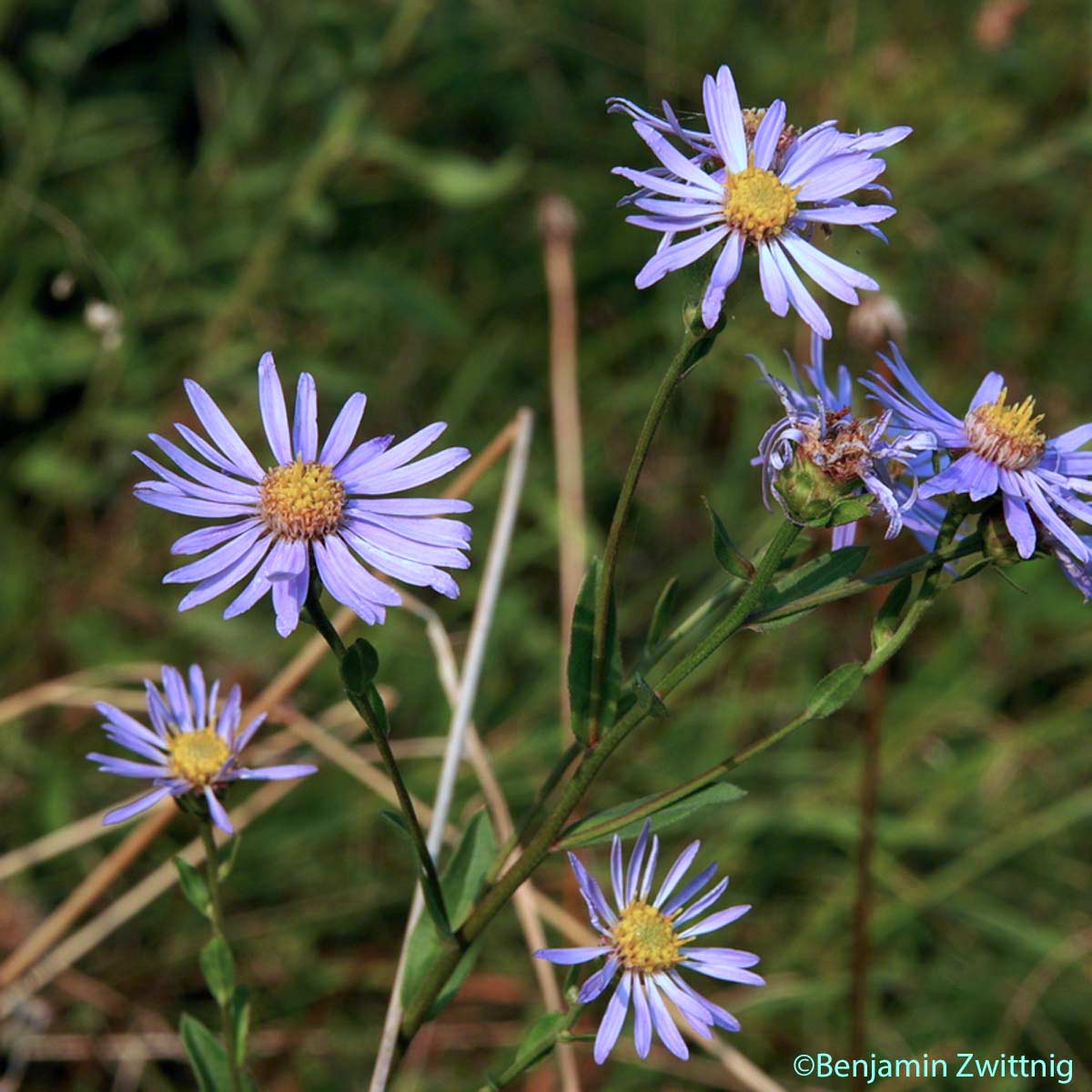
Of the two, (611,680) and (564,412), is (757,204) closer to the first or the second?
(611,680)

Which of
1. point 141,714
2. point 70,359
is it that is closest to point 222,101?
point 70,359

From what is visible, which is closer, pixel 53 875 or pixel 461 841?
pixel 461 841

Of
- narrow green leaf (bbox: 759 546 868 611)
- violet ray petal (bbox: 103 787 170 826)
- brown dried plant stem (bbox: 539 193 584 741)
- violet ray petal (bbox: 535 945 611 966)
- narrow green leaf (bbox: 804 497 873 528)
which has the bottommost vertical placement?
violet ray petal (bbox: 535 945 611 966)

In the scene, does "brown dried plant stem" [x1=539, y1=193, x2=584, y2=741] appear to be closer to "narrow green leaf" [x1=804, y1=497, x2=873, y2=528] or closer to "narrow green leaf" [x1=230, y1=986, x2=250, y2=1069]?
"narrow green leaf" [x1=230, y1=986, x2=250, y2=1069]

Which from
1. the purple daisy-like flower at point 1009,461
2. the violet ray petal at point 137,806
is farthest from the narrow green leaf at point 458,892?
the purple daisy-like flower at point 1009,461

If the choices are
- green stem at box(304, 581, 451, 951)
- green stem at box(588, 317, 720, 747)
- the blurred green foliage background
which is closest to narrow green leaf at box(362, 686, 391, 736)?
green stem at box(304, 581, 451, 951)

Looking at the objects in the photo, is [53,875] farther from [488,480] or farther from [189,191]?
[189,191]
